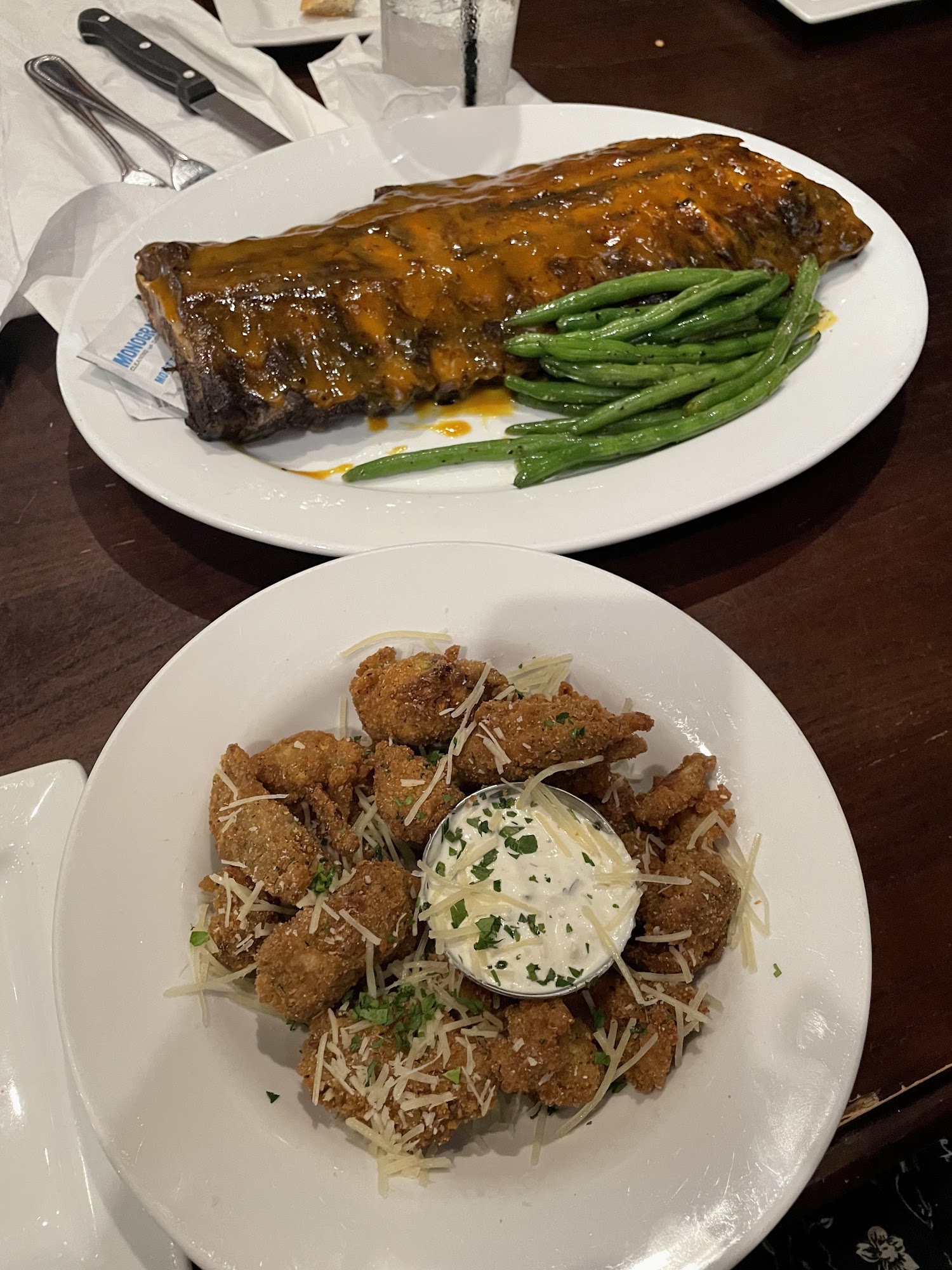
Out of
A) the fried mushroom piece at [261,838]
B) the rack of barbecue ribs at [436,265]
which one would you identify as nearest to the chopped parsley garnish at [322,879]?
the fried mushroom piece at [261,838]

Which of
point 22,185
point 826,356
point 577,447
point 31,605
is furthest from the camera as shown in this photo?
point 22,185

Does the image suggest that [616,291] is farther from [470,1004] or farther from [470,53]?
[470,1004]

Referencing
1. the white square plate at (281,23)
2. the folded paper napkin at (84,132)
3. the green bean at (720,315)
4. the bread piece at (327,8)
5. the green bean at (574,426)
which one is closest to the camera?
the green bean at (574,426)

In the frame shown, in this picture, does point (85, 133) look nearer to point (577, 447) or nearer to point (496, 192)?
point (496, 192)

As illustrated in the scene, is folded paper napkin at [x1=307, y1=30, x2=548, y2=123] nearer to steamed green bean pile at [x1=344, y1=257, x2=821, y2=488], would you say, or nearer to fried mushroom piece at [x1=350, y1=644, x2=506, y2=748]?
steamed green bean pile at [x1=344, y1=257, x2=821, y2=488]

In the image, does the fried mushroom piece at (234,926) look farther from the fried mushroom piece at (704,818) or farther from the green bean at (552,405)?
the green bean at (552,405)

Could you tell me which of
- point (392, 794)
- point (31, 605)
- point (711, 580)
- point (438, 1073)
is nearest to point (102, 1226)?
point (438, 1073)
